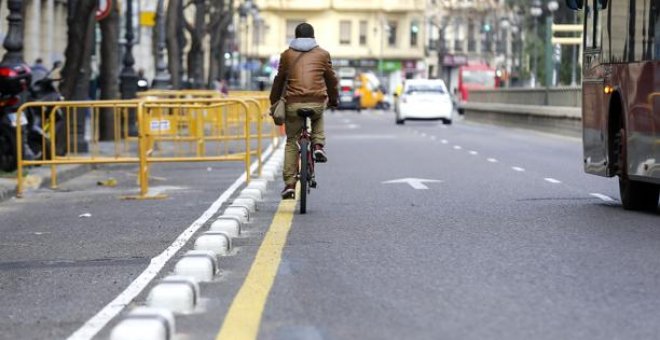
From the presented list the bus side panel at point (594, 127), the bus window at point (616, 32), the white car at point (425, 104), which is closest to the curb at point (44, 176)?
the bus side panel at point (594, 127)

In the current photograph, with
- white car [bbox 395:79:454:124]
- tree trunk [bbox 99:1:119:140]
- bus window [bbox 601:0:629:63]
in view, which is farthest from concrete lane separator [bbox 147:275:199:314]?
white car [bbox 395:79:454:124]

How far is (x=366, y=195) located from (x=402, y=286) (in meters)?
9.09

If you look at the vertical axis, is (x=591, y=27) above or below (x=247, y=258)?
above

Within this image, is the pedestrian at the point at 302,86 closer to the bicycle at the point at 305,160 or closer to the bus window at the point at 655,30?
the bicycle at the point at 305,160

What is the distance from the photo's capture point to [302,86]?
1641 cm

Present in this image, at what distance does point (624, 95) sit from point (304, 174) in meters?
3.03

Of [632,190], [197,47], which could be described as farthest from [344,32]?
[632,190]

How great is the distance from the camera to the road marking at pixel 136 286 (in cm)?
860

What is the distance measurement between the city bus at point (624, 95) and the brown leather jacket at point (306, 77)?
2.66 meters

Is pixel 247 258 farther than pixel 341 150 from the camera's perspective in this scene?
No

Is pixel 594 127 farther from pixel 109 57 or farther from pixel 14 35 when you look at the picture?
pixel 109 57

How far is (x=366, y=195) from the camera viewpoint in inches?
752

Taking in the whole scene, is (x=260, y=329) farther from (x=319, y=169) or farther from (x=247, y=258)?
(x=319, y=169)

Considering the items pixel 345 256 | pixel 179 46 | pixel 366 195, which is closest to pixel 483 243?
pixel 345 256
